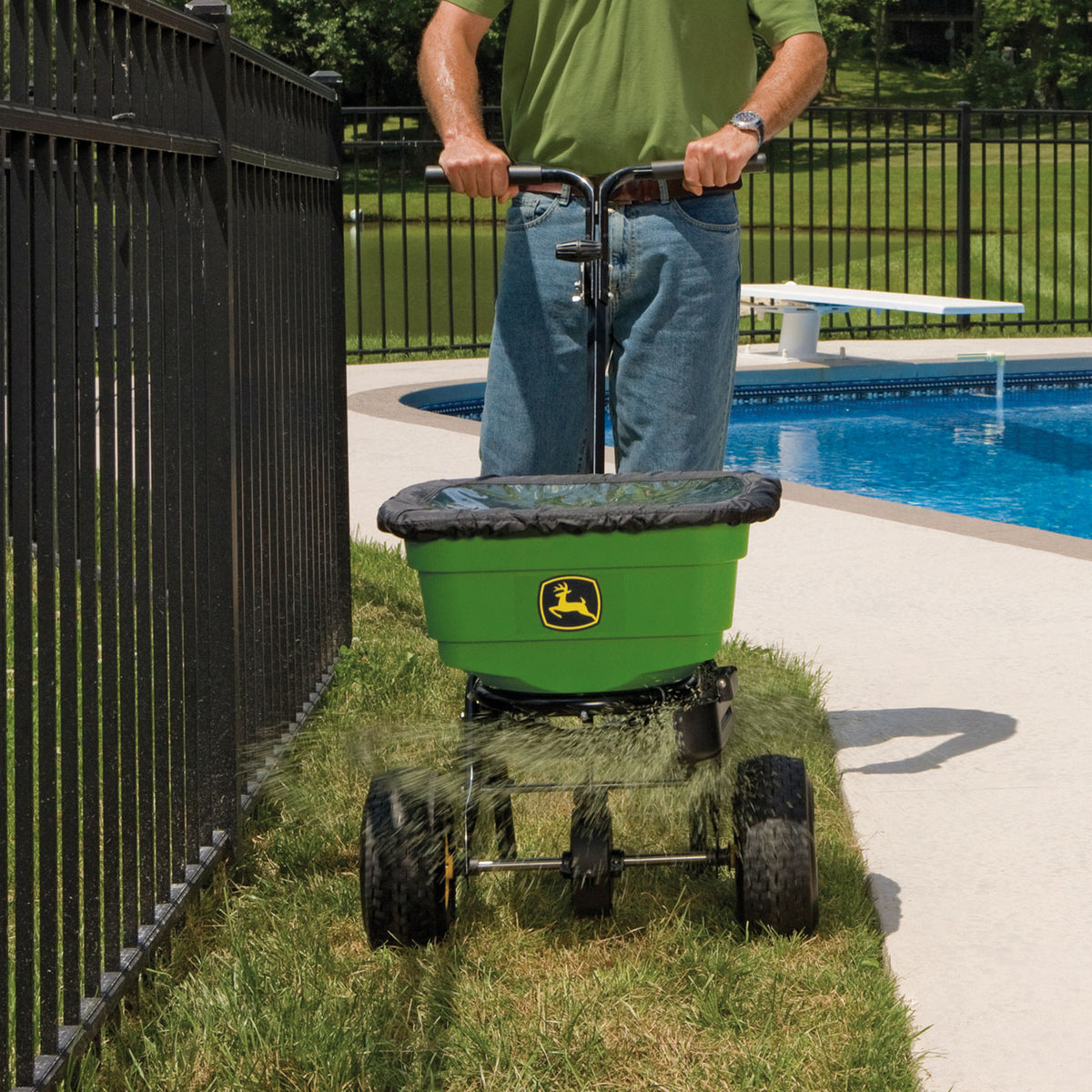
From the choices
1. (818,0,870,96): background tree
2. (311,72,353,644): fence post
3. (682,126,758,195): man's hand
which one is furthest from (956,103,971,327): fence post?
(818,0,870,96): background tree

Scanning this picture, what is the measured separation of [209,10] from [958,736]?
2.10m

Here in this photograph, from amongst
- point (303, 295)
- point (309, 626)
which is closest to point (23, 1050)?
point (309, 626)

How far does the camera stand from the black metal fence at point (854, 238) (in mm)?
11891

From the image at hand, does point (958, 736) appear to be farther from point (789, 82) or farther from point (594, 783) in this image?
point (789, 82)

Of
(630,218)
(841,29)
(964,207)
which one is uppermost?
(841,29)

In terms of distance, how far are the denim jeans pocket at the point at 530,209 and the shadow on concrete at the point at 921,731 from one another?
1.26m

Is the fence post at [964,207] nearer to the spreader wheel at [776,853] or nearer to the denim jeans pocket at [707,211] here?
the denim jeans pocket at [707,211]

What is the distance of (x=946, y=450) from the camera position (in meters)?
9.35

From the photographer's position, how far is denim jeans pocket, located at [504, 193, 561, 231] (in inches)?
119

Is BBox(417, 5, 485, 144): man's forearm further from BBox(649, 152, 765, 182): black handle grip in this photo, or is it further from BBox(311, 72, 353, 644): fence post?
BBox(311, 72, 353, 644): fence post

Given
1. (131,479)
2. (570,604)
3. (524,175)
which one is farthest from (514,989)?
(524,175)

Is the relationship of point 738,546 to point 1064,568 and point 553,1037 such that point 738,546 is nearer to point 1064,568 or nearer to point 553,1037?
point 553,1037

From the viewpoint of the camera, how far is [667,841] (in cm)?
285

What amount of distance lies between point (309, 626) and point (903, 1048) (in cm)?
194
